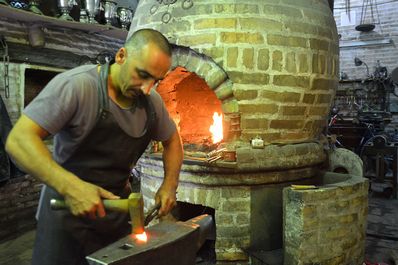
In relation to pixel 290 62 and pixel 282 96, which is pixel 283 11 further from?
pixel 282 96

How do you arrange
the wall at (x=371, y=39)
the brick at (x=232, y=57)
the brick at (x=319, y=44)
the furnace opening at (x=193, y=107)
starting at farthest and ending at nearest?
the wall at (x=371, y=39), the furnace opening at (x=193, y=107), the brick at (x=319, y=44), the brick at (x=232, y=57)

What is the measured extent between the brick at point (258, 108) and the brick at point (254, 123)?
77 millimetres

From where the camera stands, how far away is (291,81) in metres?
3.54

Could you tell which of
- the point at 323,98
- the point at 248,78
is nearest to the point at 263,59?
the point at 248,78

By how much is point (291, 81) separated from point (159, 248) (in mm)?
2380

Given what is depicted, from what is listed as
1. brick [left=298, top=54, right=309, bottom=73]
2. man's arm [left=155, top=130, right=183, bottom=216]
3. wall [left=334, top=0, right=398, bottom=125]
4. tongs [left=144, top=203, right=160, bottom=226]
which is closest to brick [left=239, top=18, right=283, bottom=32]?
brick [left=298, top=54, right=309, bottom=73]

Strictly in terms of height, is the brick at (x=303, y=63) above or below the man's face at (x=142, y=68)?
above

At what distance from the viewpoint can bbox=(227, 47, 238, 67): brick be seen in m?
3.38

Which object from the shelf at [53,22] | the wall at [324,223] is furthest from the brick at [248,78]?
the shelf at [53,22]

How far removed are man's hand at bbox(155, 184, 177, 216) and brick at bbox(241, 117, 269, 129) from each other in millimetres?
1376

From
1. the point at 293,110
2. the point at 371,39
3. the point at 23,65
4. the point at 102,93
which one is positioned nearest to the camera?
the point at 102,93

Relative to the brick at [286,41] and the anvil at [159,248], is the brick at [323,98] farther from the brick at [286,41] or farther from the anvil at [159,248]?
the anvil at [159,248]

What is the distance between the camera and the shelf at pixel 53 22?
182 inches

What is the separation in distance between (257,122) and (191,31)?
3.52 ft
